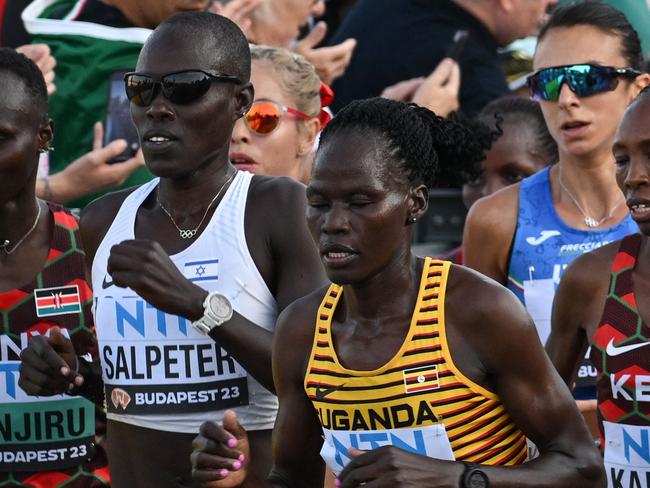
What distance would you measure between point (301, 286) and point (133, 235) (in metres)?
0.59

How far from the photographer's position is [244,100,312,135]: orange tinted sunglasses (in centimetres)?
592

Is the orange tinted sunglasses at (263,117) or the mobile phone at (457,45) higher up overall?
the mobile phone at (457,45)

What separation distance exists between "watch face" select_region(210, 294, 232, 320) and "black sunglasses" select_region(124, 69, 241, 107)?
2.14ft

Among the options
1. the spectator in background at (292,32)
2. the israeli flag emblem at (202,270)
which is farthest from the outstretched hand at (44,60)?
the israeli flag emblem at (202,270)

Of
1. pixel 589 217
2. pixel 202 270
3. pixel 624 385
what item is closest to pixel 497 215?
pixel 589 217

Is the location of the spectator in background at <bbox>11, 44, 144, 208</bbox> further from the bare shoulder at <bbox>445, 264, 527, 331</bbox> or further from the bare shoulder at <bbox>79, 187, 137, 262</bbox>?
the bare shoulder at <bbox>445, 264, 527, 331</bbox>

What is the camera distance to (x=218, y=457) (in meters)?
3.69

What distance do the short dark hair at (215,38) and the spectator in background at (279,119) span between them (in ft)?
4.15

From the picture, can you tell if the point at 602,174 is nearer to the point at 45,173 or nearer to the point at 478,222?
the point at 478,222

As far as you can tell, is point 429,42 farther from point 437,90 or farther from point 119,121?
point 119,121

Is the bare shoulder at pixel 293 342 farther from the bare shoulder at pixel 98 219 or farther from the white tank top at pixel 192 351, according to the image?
the bare shoulder at pixel 98 219

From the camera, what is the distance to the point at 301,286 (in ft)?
14.3

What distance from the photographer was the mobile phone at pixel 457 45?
25.4 ft

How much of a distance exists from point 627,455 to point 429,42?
4.04 metres
